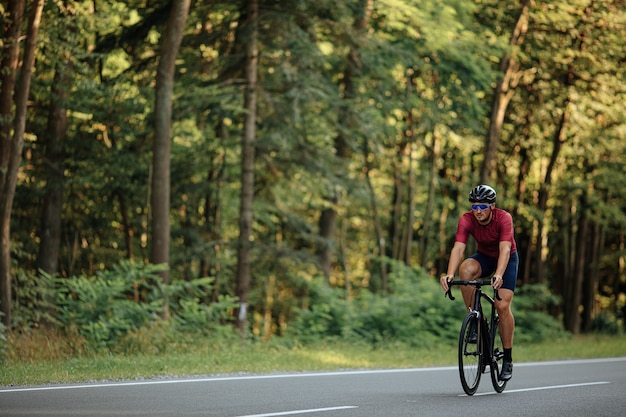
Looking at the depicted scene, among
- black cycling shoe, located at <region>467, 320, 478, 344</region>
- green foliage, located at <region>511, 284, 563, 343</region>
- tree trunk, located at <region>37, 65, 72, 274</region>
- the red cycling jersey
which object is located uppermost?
tree trunk, located at <region>37, 65, 72, 274</region>

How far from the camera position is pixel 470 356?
10281 millimetres

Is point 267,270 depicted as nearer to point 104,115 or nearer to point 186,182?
point 186,182

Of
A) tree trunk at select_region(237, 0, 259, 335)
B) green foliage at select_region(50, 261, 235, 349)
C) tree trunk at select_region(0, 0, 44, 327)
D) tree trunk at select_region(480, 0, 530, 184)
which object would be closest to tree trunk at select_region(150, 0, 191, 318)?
green foliage at select_region(50, 261, 235, 349)

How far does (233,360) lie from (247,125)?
382 inches

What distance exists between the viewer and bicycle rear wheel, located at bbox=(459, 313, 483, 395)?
10133 mm

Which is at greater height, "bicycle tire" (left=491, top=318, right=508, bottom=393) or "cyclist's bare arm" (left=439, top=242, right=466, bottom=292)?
"cyclist's bare arm" (left=439, top=242, right=466, bottom=292)

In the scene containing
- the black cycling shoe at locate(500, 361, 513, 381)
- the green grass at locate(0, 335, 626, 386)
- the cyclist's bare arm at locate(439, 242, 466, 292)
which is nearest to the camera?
the cyclist's bare arm at locate(439, 242, 466, 292)

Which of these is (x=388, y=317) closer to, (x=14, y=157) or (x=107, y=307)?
(x=107, y=307)

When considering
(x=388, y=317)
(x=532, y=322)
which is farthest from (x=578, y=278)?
(x=388, y=317)

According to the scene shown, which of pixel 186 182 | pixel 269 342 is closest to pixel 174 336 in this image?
pixel 269 342

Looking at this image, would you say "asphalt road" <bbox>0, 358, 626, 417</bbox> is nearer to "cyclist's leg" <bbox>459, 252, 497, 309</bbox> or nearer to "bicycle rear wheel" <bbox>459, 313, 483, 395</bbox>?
"bicycle rear wheel" <bbox>459, 313, 483, 395</bbox>

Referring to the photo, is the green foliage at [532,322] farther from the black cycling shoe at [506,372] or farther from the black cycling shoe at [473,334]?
the black cycling shoe at [473,334]

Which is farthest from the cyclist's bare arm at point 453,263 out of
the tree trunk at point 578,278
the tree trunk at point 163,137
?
the tree trunk at point 578,278

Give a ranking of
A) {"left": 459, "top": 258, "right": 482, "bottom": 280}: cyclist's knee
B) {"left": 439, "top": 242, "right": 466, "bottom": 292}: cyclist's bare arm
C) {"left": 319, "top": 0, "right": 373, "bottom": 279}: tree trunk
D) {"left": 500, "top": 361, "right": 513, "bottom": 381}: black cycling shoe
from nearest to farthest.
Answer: {"left": 439, "top": 242, "right": 466, "bottom": 292}: cyclist's bare arm < {"left": 459, "top": 258, "right": 482, "bottom": 280}: cyclist's knee < {"left": 500, "top": 361, "right": 513, "bottom": 381}: black cycling shoe < {"left": 319, "top": 0, "right": 373, "bottom": 279}: tree trunk
